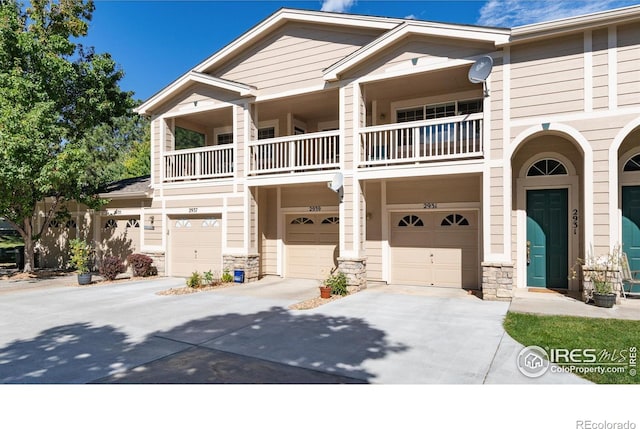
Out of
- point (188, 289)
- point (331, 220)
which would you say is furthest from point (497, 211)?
point (188, 289)

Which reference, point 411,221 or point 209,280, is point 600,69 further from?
point 209,280

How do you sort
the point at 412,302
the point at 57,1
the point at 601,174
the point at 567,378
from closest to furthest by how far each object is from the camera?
the point at 567,378, the point at 601,174, the point at 412,302, the point at 57,1

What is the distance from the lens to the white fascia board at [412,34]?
858cm

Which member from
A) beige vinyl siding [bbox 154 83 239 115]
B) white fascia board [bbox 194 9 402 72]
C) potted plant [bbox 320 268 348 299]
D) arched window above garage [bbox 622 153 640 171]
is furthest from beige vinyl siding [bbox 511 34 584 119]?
beige vinyl siding [bbox 154 83 239 115]

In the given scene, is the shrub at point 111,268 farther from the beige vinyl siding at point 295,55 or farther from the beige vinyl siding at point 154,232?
the beige vinyl siding at point 295,55

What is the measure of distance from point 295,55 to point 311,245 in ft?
19.9

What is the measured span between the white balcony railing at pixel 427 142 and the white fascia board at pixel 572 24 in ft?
6.10

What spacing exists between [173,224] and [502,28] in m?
11.5

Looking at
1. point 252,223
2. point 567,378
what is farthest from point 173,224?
point 567,378

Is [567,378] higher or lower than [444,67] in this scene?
lower

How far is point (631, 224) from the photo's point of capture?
8.70 meters

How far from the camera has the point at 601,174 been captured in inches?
313

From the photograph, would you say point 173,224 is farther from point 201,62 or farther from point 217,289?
point 201,62

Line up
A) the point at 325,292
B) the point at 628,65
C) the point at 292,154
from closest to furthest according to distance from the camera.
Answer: the point at 628,65 < the point at 325,292 < the point at 292,154
